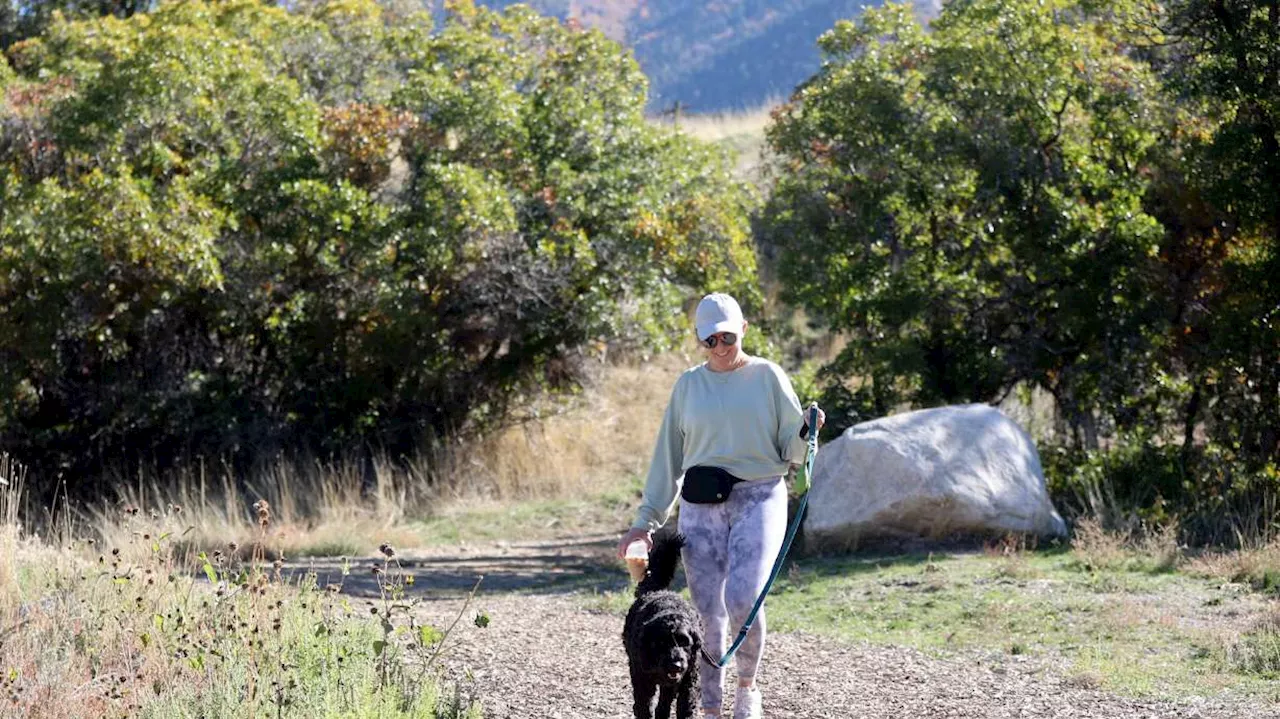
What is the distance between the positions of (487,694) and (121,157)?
10.4m

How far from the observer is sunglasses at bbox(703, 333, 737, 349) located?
644 centimetres

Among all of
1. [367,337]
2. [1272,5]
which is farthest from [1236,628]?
[367,337]

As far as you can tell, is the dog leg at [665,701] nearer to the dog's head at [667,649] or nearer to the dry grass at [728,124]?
the dog's head at [667,649]

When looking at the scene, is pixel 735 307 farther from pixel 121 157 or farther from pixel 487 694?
pixel 121 157

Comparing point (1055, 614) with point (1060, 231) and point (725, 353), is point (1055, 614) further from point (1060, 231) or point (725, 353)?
point (1060, 231)

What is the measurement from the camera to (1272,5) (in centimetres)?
1319

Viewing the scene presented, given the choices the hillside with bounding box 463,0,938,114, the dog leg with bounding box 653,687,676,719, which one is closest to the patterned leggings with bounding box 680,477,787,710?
the dog leg with bounding box 653,687,676,719

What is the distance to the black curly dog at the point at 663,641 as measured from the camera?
5945 mm

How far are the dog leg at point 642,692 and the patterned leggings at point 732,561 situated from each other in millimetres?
309

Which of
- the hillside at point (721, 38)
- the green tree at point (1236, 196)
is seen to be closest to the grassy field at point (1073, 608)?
the green tree at point (1236, 196)

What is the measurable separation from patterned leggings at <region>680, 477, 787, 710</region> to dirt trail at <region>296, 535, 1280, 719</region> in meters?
1.34

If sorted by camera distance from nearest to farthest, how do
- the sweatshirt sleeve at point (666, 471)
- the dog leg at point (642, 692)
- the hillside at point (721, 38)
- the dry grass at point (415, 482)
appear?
the dog leg at point (642, 692) < the sweatshirt sleeve at point (666, 471) < the dry grass at point (415, 482) < the hillside at point (721, 38)

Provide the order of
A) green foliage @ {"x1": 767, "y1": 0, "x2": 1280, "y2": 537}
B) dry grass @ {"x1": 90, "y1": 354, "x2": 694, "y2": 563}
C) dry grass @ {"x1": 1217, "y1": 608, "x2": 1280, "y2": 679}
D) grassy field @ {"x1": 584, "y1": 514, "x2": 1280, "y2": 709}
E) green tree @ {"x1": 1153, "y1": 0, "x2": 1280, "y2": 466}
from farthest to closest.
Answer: dry grass @ {"x1": 90, "y1": 354, "x2": 694, "y2": 563}, green foliage @ {"x1": 767, "y1": 0, "x2": 1280, "y2": 537}, green tree @ {"x1": 1153, "y1": 0, "x2": 1280, "y2": 466}, grassy field @ {"x1": 584, "y1": 514, "x2": 1280, "y2": 709}, dry grass @ {"x1": 1217, "y1": 608, "x2": 1280, "y2": 679}

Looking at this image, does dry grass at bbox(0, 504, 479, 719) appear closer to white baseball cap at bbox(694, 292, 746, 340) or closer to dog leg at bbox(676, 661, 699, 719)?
dog leg at bbox(676, 661, 699, 719)
